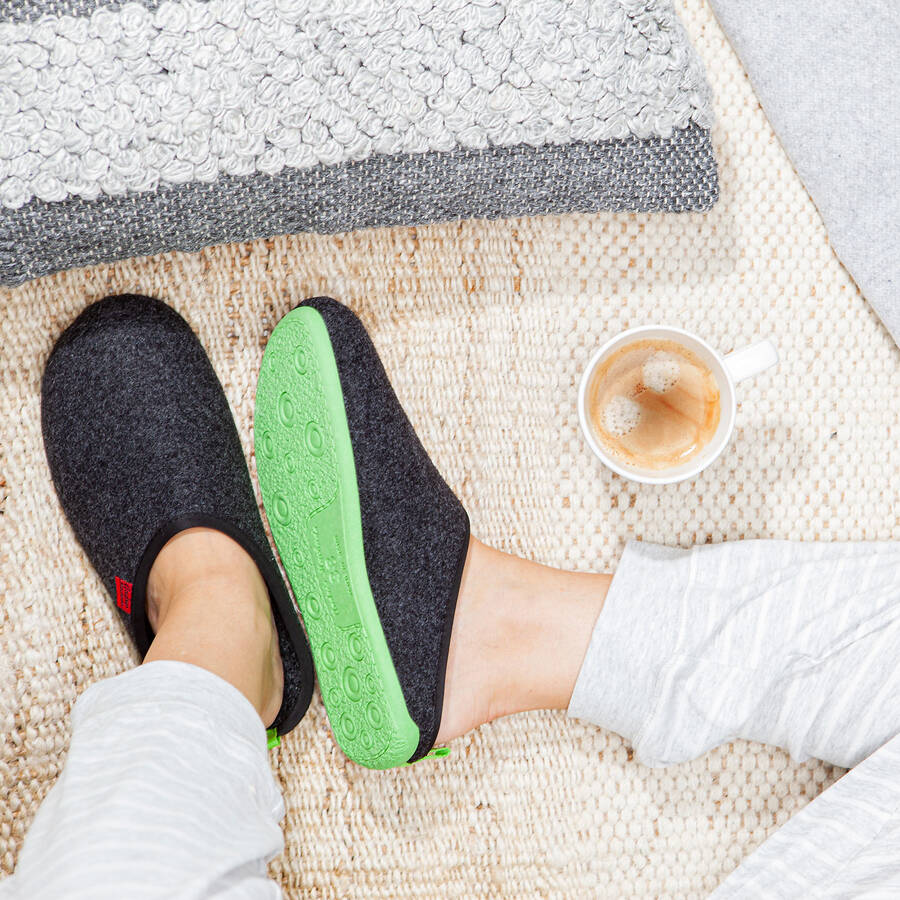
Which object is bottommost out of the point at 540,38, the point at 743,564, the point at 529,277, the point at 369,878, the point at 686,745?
the point at 369,878

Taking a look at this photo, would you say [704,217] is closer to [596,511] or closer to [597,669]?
[596,511]

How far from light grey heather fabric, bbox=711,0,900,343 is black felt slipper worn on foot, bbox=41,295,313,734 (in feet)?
1.76

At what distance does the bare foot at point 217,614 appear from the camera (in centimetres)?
60

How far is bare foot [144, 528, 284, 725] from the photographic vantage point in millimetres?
604

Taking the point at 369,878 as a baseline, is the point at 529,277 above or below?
above

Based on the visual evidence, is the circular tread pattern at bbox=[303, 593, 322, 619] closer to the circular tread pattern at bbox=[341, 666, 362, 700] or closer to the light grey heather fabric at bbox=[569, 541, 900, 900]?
the circular tread pattern at bbox=[341, 666, 362, 700]

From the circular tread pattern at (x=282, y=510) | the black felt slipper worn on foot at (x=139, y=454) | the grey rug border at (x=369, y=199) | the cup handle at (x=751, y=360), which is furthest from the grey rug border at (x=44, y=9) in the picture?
the cup handle at (x=751, y=360)

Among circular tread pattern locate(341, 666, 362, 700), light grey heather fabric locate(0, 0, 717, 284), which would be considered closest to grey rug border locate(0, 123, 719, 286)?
light grey heather fabric locate(0, 0, 717, 284)

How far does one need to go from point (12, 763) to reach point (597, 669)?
19.1 inches

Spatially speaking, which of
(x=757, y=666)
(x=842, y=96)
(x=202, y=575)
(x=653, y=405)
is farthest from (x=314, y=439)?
(x=842, y=96)

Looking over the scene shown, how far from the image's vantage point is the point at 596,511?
2.40ft

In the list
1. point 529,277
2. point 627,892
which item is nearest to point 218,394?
point 529,277

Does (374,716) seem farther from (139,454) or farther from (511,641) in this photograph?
(139,454)

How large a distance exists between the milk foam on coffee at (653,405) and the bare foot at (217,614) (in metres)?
0.31
